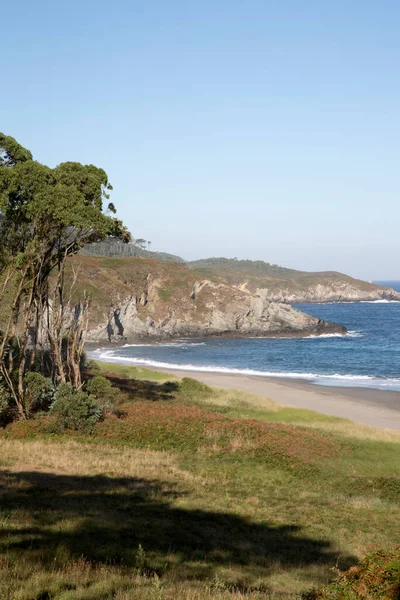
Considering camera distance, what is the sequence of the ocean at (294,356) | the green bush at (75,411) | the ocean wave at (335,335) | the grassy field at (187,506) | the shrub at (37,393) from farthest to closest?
the ocean wave at (335,335)
the ocean at (294,356)
the shrub at (37,393)
the green bush at (75,411)
the grassy field at (187,506)

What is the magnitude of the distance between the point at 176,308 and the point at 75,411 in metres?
96.0

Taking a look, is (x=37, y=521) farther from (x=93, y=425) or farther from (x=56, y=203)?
(x=56, y=203)

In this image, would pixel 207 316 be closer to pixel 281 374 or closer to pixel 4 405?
pixel 281 374

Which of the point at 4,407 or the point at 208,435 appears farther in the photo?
the point at 208,435

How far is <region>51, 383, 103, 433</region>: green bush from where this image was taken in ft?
89.7

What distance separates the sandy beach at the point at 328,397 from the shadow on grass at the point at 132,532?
29.7m

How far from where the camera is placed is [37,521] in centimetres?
1234

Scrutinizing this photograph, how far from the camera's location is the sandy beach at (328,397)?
1810 inches

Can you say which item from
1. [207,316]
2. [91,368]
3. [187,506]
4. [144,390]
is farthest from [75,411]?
[207,316]

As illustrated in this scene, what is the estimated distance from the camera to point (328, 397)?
54.8m

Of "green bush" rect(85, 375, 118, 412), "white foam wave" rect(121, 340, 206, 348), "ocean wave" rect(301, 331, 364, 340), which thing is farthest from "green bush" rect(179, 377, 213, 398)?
"ocean wave" rect(301, 331, 364, 340)

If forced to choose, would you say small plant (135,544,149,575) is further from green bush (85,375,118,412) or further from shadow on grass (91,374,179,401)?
shadow on grass (91,374,179,401)

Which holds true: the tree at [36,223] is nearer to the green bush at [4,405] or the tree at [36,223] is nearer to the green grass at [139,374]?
the green bush at [4,405]

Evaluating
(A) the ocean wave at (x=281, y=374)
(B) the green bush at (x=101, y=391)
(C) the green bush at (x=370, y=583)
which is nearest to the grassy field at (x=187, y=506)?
(C) the green bush at (x=370, y=583)
